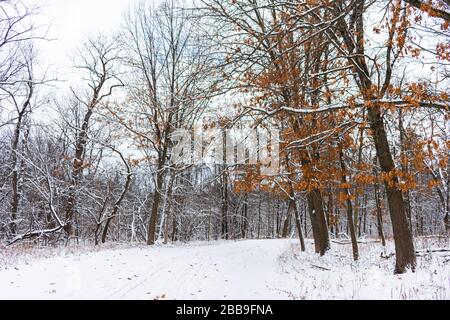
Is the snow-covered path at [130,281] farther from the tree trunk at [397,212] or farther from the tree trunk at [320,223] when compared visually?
the tree trunk at [320,223]

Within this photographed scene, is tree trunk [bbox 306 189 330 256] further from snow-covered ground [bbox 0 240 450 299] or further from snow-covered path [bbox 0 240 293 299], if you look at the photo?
snow-covered path [bbox 0 240 293 299]

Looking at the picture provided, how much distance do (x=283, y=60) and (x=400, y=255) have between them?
19.4 ft

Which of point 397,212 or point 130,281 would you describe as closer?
point 130,281

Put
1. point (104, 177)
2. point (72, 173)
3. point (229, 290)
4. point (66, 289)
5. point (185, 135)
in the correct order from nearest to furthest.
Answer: point (66, 289)
point (229, 290)
point (185, 135)
point (72, 173)
point (104, 177)

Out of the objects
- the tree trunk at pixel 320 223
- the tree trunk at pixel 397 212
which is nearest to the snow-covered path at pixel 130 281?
the tree trunk at pixel 397 212

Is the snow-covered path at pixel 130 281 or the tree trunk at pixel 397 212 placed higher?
the tree trunk at pixel 397 212

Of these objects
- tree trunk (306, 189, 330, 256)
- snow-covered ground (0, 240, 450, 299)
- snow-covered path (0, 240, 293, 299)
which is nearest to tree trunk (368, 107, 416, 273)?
snow-covered ground (0, 240, 450, 299)

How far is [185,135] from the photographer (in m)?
19.2

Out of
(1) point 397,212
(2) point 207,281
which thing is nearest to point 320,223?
(1) point 397,212

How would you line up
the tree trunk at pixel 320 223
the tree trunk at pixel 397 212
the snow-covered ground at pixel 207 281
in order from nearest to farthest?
the snow-covered ground at pixel 207 281 → the tree trunk at pixel 397 212 → the tree trunk at pixel 320 223

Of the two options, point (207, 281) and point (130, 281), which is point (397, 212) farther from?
point (130, 281)

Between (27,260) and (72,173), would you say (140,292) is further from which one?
(72,173)

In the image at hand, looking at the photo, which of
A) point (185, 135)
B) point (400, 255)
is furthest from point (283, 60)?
point (185, 135)

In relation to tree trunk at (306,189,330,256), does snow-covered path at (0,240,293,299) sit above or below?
below
